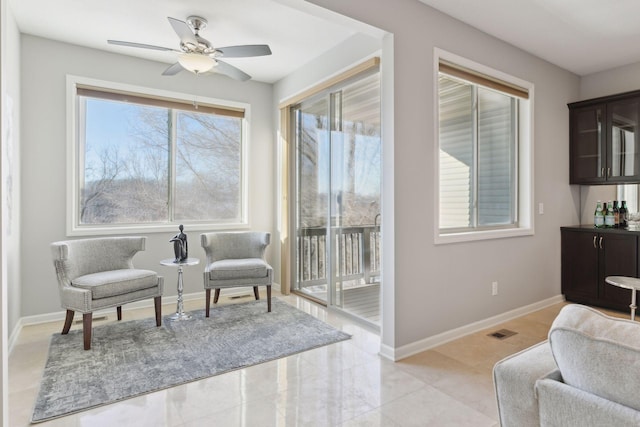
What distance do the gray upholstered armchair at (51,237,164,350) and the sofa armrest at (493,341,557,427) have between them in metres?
2.89

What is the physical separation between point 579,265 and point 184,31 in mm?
4534

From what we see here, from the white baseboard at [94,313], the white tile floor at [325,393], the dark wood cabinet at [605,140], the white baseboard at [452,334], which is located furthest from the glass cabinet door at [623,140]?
the white baseboard at [94,313]

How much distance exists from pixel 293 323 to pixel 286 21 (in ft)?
8.95

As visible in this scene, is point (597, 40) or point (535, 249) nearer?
point (597, 40)

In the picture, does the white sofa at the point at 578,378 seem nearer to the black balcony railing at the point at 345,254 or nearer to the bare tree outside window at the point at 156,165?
the black balcony railing at the point at 345,254

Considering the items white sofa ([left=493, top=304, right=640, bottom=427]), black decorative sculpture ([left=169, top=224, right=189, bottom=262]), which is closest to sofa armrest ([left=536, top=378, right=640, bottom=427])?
white sofa ([left=493, top=304, right=640, bottom=427])

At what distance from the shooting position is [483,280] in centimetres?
323

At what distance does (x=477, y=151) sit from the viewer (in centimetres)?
344

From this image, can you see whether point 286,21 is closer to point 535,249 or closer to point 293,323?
point 293,323

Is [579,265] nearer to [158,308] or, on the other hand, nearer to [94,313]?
[158,308]

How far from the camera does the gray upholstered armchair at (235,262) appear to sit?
3559 millimetres

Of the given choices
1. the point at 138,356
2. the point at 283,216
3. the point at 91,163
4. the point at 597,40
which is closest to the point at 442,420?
the point at 138,356

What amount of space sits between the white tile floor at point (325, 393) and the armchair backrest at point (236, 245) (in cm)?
160

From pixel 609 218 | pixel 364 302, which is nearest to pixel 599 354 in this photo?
pixel 364 302
